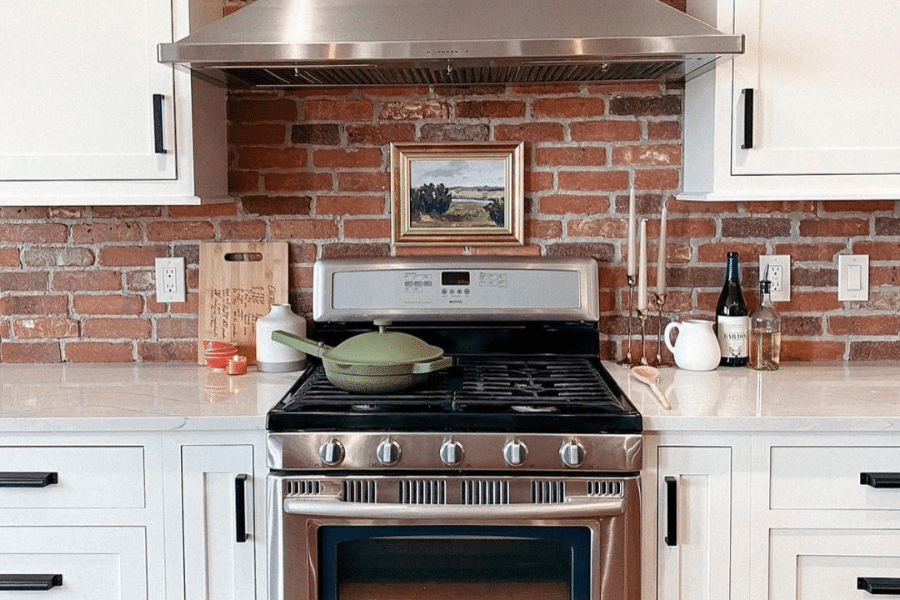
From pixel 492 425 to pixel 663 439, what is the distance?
1.16 ft

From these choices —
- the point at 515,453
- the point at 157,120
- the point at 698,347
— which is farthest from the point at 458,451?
the point at 157,120

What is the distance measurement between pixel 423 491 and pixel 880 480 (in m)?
0.91

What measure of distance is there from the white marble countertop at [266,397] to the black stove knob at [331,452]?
15cm

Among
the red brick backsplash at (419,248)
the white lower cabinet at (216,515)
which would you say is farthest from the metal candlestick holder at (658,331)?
the white lower cabinet at (216,515)

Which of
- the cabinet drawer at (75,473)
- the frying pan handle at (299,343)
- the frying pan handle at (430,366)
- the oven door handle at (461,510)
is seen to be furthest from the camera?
the frying pan handle at (299,343)

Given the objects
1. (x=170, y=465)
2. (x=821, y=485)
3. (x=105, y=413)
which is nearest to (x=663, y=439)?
(x=821, y=485)

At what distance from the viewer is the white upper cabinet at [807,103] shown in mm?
2039

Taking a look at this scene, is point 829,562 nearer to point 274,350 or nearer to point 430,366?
point 430,366

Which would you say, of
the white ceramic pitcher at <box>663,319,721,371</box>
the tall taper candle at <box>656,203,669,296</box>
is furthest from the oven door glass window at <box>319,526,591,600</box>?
the tall taper candle at <box>656,203,669,296</box>

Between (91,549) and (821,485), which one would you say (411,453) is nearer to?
(91,549)

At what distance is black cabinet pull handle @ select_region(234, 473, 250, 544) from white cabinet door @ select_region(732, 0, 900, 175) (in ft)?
4.22

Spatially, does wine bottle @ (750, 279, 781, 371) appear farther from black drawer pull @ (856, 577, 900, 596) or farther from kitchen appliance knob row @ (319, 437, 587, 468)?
kitchen appliance knob row @ (319, 437, 587, 468)

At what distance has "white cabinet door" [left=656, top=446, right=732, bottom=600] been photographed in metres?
1.85

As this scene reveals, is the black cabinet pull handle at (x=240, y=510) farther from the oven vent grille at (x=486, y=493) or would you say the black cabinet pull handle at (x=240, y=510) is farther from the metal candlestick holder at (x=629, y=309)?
the metal candlestick holder at (x=629, y=309)
